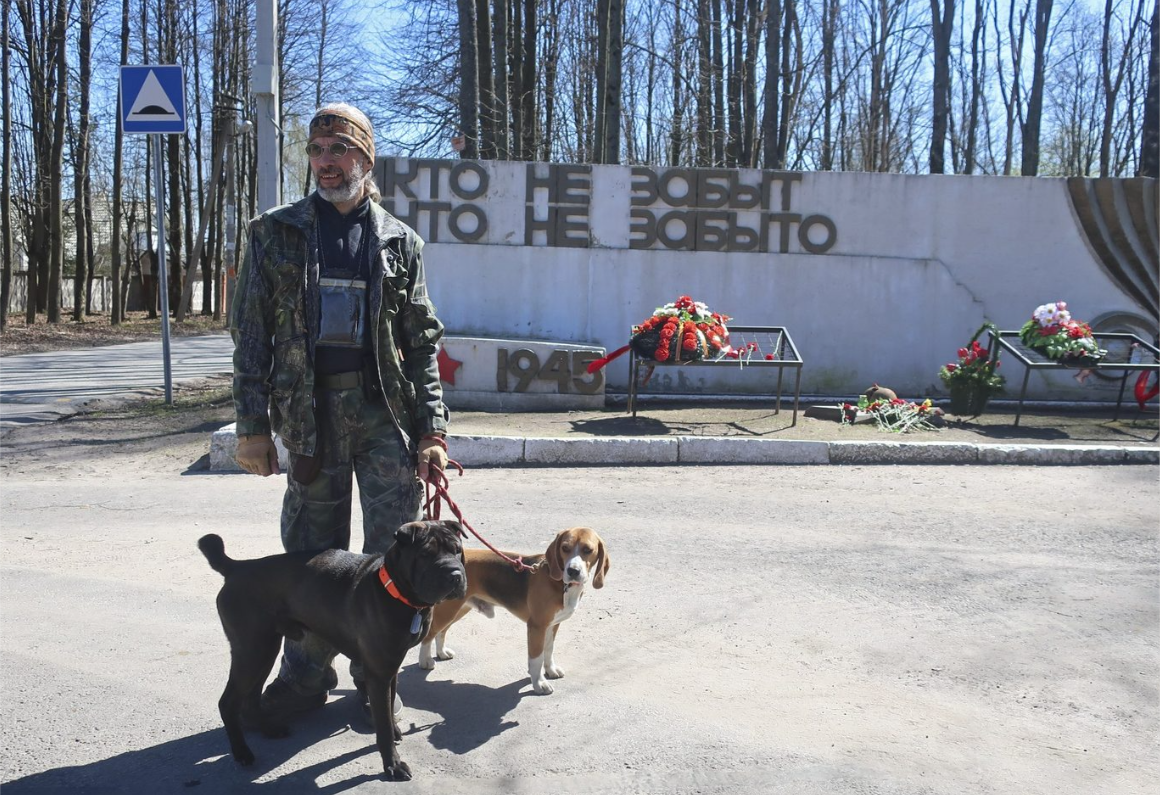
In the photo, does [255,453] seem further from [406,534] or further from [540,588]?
[540,588]

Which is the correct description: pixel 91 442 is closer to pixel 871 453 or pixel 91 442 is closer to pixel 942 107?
pixel 871 453

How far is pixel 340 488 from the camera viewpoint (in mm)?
3605

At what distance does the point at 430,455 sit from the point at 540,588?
2.50ft

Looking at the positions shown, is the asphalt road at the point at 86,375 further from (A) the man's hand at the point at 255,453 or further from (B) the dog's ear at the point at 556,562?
(B) the dog's ear at the point at 556,562

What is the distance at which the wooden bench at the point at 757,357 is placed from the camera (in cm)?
1012

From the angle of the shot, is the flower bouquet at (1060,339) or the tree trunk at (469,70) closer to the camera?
the flower bouquet at (1060,339)

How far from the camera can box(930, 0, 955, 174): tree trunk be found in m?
24.7

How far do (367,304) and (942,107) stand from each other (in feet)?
82.2

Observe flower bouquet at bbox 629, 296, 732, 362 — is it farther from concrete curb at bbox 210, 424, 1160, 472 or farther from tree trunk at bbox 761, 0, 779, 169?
tree trunk at bbox 761, 0, 779, 169

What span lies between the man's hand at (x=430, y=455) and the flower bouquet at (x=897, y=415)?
7.01 metres

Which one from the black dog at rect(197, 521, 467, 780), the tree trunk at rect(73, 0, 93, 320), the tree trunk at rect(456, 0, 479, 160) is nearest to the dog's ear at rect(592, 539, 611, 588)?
the black dog at rect(197, 521, 467, 780)

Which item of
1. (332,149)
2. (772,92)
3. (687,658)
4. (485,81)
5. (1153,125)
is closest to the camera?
(332,149)

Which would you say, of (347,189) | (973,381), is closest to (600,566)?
(347,189)

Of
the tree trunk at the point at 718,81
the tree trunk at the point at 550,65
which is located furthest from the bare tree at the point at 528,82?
the tree trunk at the point at 718,81
